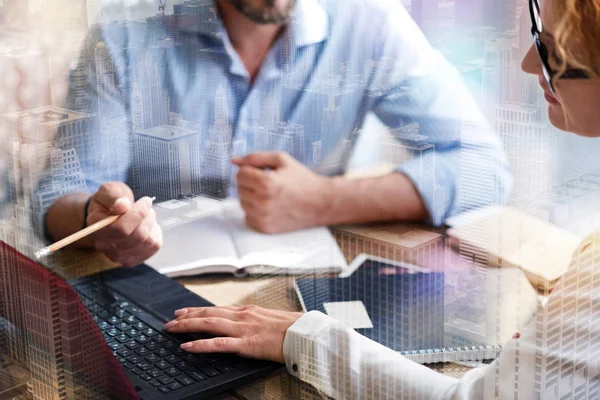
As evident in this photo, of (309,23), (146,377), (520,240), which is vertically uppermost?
(309,23)

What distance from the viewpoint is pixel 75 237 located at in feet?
3.81

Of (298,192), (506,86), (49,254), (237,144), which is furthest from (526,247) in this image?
(49,254)

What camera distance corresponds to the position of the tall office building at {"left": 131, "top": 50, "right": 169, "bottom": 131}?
108cm

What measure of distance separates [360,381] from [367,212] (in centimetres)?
20

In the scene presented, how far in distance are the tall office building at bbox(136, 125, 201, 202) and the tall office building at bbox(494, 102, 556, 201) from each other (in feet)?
1.41

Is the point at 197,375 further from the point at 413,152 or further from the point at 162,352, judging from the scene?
the point at 413,152

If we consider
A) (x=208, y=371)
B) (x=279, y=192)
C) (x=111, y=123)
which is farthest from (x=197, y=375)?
(x=111, y=123)

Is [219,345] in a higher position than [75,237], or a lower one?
lower

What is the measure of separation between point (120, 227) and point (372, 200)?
40 cm

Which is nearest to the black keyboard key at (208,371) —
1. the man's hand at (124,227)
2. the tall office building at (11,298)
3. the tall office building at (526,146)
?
the man's hand at (124,227)

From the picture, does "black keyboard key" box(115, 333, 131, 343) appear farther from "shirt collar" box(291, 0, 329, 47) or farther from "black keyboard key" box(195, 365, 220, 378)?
"shirt collar" box(291, 0, 329, 47)

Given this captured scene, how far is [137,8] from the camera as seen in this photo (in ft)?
3.48

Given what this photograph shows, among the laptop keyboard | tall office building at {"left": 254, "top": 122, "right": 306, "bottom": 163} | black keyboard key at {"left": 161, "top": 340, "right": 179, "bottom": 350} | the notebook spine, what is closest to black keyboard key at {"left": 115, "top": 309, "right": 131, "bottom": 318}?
the laptop keyboard

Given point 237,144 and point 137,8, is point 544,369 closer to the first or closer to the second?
point 237,144
